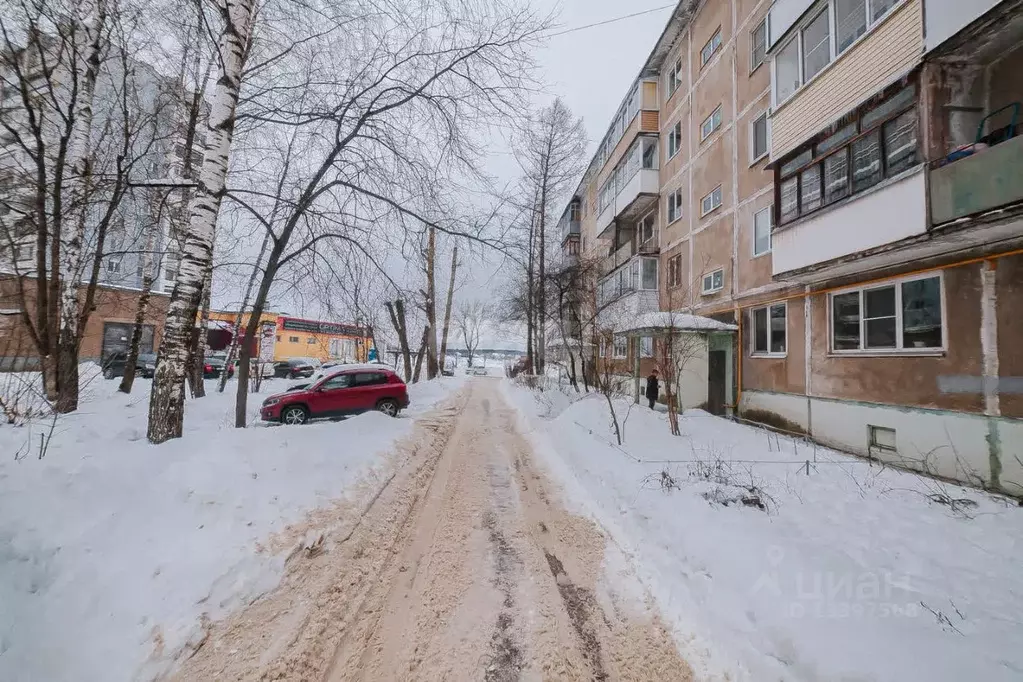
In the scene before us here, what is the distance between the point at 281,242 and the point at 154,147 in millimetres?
3514

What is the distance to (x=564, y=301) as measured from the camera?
16.7 metres

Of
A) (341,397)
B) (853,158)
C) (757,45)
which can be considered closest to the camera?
(853,158)

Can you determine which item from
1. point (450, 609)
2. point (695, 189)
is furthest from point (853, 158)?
point (450, 609)

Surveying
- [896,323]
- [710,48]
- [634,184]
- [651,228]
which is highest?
[710,48]

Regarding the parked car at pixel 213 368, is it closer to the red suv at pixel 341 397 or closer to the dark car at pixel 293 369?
the dark car at pixel 293 369

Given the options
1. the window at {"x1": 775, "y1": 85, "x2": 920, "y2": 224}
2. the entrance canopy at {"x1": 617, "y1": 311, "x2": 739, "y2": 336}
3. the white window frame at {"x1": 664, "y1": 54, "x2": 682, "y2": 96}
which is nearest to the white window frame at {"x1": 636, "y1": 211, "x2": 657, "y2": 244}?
the white window frame at {"x1": 664, "y1": 54, "x2": 682, "y2": 96}

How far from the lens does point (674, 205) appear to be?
16.5 m

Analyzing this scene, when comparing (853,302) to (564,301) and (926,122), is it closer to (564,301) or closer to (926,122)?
(926,122)

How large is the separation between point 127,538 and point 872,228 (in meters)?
10.6

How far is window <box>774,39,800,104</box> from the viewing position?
9.67 metres

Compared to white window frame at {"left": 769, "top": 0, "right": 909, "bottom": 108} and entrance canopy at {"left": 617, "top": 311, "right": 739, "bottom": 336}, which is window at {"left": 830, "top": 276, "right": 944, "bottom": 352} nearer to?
entrance canopy at {"left": 617, "top": 311, "right": 739, "bottom": 336}

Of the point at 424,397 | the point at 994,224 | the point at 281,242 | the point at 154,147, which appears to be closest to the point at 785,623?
the point at 994,224

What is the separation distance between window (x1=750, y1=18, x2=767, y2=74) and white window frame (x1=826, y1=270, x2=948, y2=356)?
7.93 metres

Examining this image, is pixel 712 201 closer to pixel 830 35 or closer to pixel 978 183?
pixel 830 35
